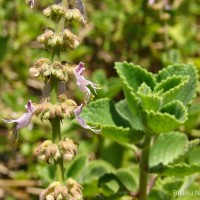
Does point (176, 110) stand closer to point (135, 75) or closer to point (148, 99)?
point (148, 99)

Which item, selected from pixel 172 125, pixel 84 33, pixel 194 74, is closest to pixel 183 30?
pixel 84 33

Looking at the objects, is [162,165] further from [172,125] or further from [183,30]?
[183,30]

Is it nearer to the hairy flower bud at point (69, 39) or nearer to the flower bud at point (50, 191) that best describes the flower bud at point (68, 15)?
the hairy flower bud at point (69, 39)

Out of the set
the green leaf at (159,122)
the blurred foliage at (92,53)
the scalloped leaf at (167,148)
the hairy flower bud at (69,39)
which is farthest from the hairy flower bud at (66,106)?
the blurred foliage at (92,53)

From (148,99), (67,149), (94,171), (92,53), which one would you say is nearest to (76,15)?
(67,149)

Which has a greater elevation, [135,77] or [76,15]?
[135,77]

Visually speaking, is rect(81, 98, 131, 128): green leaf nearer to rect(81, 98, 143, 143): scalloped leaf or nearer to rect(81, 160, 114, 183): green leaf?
rect(81, 98, 143, 143): scalloped leaf
